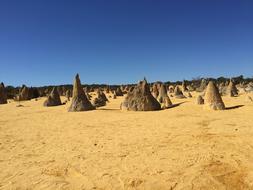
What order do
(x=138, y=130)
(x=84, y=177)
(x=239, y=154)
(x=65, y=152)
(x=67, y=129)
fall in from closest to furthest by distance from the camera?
(x=84, y=177) → (x=239, y=154) → (x=65, y=152) → (x=138, y=130) → (x=67, y=129)

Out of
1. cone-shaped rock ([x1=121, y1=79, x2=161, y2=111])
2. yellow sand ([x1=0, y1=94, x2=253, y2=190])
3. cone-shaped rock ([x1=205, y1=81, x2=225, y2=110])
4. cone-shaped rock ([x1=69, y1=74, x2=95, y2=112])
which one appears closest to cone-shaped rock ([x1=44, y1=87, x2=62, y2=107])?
cone-shaped rock ([x1=69, y1=74, x2=95, y2=112])

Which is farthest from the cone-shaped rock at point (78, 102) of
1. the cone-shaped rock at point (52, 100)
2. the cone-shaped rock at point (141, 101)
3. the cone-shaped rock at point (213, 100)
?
the cone-shaped rock at point (213, 100)

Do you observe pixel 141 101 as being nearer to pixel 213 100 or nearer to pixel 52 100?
pixel 213 100

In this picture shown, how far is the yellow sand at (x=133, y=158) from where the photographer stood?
4.73 metres

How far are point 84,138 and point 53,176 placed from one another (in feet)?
11.0

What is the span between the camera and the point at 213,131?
855 cm

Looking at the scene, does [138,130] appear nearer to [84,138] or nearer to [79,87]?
[84,138]

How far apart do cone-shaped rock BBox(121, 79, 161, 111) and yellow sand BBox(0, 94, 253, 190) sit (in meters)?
5.94

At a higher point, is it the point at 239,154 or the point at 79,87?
the point at 79,87

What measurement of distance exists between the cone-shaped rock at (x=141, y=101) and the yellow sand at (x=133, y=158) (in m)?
5.94

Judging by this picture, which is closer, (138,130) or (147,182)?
(147,182)

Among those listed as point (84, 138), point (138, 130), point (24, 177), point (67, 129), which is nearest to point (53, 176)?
point (24, 177)

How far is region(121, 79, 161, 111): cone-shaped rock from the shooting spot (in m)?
15.6

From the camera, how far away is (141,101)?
15.8 metres
